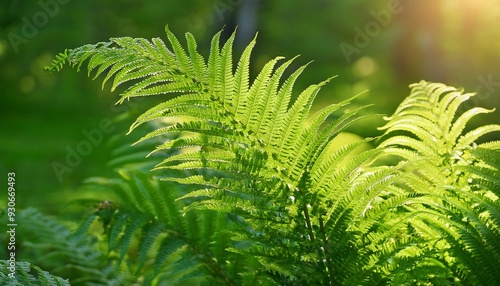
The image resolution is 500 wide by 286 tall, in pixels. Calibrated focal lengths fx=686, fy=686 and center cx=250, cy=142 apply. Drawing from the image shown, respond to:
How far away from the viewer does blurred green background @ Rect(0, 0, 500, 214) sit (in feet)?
34.9

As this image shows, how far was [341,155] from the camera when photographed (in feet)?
3.43

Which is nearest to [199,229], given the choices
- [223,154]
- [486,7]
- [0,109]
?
[223,154]

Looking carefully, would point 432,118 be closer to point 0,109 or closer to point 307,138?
point 307,138

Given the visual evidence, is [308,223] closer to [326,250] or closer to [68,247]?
[326,250]

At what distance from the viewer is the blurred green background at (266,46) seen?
10648 mm

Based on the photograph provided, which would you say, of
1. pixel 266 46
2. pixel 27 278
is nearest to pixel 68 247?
pixel 27 278

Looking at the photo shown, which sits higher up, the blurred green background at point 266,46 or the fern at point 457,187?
the blurred green background at point 266,46

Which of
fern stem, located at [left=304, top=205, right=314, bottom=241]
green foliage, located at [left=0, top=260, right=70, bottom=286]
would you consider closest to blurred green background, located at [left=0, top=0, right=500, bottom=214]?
green foliage, located at [left=0, top=260, right=70, bottom=286]

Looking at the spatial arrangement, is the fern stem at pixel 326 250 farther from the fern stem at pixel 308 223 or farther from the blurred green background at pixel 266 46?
the blurred green background at pixel 266 46

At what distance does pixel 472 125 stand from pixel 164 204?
346 inches

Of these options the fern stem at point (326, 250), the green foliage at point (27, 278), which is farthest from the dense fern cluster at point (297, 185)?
the green foliage at point (27, 278)

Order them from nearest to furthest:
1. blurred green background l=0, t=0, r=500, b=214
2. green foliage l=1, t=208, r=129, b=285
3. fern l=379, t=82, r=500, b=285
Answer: fern l=379, t=82, r=500, b=285, green foliage l=1, t=208, r=129, b=285, blurred green background l=0, t=0, r=500, b=214

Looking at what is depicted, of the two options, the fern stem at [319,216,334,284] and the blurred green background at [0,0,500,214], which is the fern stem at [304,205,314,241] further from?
the blurred green background at [0,0,500,214]

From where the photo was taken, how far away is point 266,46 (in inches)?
637
